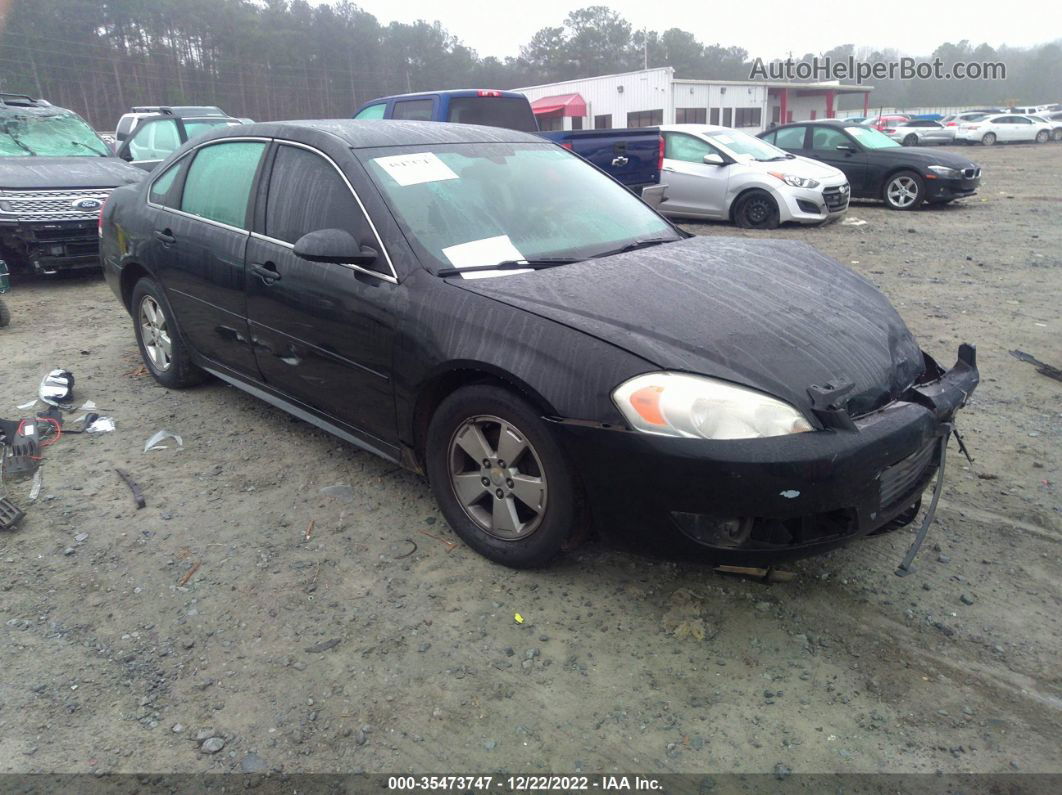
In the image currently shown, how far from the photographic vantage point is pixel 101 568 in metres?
3.08

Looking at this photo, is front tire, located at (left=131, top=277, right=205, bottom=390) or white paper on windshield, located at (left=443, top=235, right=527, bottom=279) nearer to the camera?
white paper on windshield, located at (left=443, top=235, right=527, bottom=279)

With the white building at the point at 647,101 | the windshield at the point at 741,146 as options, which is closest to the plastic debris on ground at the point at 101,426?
the windshield at the point at 741,146

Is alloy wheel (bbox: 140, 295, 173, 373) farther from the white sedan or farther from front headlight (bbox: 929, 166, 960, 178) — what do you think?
the white sedan

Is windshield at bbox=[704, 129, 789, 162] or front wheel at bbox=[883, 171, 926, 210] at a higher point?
windshield at bbox=[704, 129, 789, 162]

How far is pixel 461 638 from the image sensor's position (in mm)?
2645

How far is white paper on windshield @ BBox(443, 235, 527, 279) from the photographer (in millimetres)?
3080

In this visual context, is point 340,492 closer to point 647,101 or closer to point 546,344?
point 546,344

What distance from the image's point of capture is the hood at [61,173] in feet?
25.2

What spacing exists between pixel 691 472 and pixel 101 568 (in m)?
2.40

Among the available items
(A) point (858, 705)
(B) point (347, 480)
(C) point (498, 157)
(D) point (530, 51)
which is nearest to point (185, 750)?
(B) point (347, 480)

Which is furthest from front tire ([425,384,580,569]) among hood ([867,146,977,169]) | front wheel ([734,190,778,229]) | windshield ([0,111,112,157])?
hood ([867,146,977,169])

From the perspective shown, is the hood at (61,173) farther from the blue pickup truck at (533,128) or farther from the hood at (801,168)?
the hood at (801,168)

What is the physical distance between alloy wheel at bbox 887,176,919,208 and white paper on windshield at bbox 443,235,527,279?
11.7 meters

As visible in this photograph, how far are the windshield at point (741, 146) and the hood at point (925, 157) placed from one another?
7.34 feet
